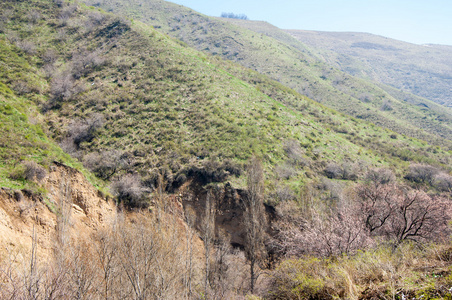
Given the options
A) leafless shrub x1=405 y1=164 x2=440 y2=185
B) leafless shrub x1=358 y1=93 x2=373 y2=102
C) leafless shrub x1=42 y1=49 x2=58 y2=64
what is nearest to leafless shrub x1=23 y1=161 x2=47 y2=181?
leafless shrub x1=42 y1=49 x2=58 y2=64

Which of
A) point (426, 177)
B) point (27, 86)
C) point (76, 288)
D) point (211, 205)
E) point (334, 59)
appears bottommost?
point (211, 205)

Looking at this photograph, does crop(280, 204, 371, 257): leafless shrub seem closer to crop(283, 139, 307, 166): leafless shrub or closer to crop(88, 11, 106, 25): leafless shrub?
crop(283, 139, 307, 166): leafless shrub

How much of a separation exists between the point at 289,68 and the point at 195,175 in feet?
164

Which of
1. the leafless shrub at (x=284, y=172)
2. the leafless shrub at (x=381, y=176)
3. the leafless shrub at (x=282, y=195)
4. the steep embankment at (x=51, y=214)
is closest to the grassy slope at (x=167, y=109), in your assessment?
the leafless shrub at (x=284, y=172)

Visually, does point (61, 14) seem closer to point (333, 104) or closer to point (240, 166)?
point (240, 166)

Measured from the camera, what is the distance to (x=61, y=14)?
40.2 m

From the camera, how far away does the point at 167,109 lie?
26.6 meters

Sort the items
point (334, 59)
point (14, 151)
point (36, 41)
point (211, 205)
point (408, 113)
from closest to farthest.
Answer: point (14, 151) < point (211, 205) < point (36, 41) < point (408, 113) < point (334, 59)

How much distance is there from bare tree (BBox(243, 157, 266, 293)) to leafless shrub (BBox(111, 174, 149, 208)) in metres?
8.11

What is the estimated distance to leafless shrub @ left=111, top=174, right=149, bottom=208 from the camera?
1762cm

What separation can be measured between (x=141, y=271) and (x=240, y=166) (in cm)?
1213

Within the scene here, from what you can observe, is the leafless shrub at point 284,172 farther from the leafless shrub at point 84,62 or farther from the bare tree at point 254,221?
the leafless shrub at point 84,62

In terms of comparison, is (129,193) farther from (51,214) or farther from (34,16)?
(34,16)

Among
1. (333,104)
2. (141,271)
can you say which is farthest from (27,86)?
(333,104)
